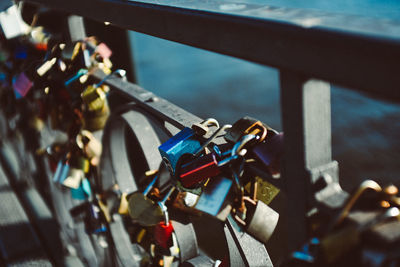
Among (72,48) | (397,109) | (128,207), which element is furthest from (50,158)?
(397,109)

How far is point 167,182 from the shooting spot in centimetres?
81

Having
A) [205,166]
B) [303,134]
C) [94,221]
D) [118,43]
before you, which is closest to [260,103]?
[118,43]

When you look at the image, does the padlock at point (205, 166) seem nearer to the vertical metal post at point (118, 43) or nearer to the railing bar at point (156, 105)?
the railing bar at point (156, 105)

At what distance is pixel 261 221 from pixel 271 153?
123mm

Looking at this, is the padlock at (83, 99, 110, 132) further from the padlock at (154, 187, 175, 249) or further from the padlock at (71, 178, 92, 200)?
the padlock at (154, 187, 175, 249)

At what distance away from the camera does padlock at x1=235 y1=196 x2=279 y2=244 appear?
0.61 meters

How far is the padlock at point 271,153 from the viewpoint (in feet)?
1.77

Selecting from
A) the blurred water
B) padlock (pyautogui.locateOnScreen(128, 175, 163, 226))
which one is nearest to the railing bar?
padlock (pyautogui.locateOnScreen(128, 175, 163, 226))

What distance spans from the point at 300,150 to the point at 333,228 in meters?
0.09

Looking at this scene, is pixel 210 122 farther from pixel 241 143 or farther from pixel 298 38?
pixel 298 38

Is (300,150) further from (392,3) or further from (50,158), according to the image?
(50,158)

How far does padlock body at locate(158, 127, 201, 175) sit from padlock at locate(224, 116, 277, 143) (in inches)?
3.6

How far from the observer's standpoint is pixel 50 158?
1556mm

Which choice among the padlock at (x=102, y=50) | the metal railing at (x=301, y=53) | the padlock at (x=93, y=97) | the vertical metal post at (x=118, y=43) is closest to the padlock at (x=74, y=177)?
the padlock at (x=93, y=97)
